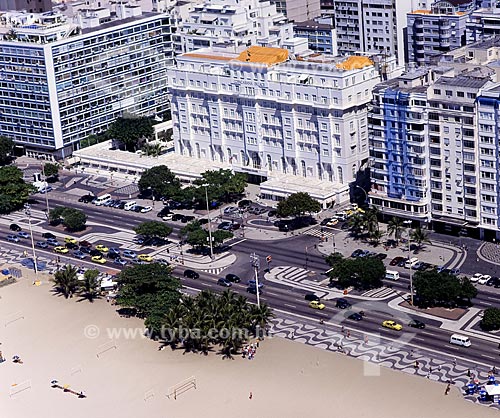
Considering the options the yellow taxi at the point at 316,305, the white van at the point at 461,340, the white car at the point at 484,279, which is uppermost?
the white car at the point at 484,279

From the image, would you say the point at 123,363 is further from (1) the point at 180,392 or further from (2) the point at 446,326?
(2) the point at 446,326

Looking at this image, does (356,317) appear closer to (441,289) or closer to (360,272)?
(360,272)


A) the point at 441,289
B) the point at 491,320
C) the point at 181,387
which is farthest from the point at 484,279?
the point at 181,387

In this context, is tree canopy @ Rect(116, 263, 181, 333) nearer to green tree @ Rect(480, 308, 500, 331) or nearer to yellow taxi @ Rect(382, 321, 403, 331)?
yellow taxi @ Rect(382, 321, 403, 331)

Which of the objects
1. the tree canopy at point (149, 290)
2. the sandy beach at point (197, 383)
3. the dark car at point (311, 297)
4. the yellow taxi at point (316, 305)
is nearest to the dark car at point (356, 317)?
the yellow taxi at point (316, 305)

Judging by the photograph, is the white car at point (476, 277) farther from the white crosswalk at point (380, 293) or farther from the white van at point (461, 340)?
the white van at point (461, 340)
